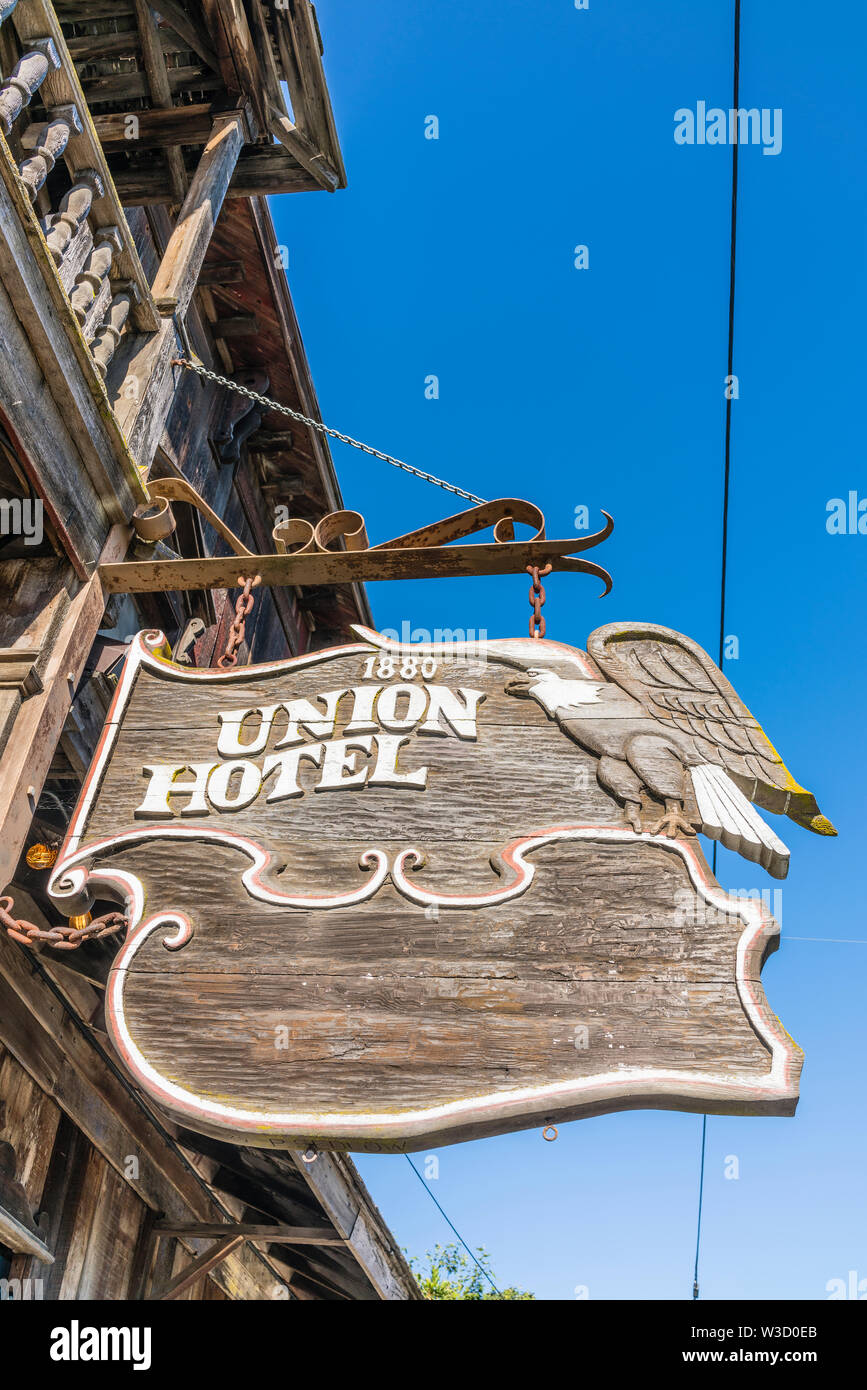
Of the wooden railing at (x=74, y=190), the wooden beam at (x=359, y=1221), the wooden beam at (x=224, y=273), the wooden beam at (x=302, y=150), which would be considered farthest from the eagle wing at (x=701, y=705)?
the wooden beam at (x=224, y=273)

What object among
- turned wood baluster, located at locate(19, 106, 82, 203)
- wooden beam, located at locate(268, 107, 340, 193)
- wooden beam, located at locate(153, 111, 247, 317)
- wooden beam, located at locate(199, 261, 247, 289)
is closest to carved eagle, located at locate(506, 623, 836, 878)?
turned wood baluster, located at locate(19, 106, 82, 203)

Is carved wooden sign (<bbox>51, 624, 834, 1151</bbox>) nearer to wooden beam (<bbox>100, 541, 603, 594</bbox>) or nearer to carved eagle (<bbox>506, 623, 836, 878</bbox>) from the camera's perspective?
carved eagle (<bbox>506, 623, 836, 878</bbox>)

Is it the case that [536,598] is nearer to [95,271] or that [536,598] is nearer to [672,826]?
[672,826]

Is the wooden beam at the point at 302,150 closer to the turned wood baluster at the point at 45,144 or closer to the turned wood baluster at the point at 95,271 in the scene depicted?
the turned wood baluster at the point at 95,271

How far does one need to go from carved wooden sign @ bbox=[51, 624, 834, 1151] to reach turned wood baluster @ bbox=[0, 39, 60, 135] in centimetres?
222

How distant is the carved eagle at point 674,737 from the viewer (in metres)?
3.05

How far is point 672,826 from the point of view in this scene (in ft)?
9.94

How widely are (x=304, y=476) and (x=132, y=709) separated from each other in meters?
5.51

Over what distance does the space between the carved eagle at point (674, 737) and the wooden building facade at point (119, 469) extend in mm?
1846

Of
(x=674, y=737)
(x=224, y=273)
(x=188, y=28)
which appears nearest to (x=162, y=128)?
(x=188, y=28)
